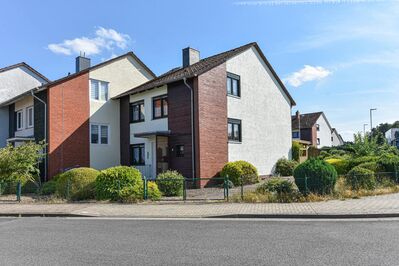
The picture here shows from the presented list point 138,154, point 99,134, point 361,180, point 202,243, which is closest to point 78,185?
point 138,154

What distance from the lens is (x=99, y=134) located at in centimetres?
2486

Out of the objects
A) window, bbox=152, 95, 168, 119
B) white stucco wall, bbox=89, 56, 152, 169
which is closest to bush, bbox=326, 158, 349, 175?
window, bbox=152, 95, 168, 119

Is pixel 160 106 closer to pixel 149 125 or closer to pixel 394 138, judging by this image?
pixel 149 125

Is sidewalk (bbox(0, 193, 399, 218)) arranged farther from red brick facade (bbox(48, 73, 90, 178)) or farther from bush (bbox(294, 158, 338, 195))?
red brick facade (bbox(48, 73, 90, 178))

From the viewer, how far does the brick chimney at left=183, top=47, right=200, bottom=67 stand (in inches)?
1036

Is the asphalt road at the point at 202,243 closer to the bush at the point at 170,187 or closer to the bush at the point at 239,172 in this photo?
the bush at the point at 170,187

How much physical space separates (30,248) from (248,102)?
61.5 feet

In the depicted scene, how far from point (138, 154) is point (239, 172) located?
7.17 m

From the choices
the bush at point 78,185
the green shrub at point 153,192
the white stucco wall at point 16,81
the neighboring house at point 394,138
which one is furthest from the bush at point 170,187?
the neighboring house at point 394,138

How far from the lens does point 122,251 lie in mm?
7164

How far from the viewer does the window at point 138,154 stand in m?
24.0

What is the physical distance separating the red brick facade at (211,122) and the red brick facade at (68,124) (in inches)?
307

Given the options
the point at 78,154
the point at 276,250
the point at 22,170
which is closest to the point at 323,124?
the point at 78,154

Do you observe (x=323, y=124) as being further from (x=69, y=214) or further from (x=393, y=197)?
(x=69, y=214)
